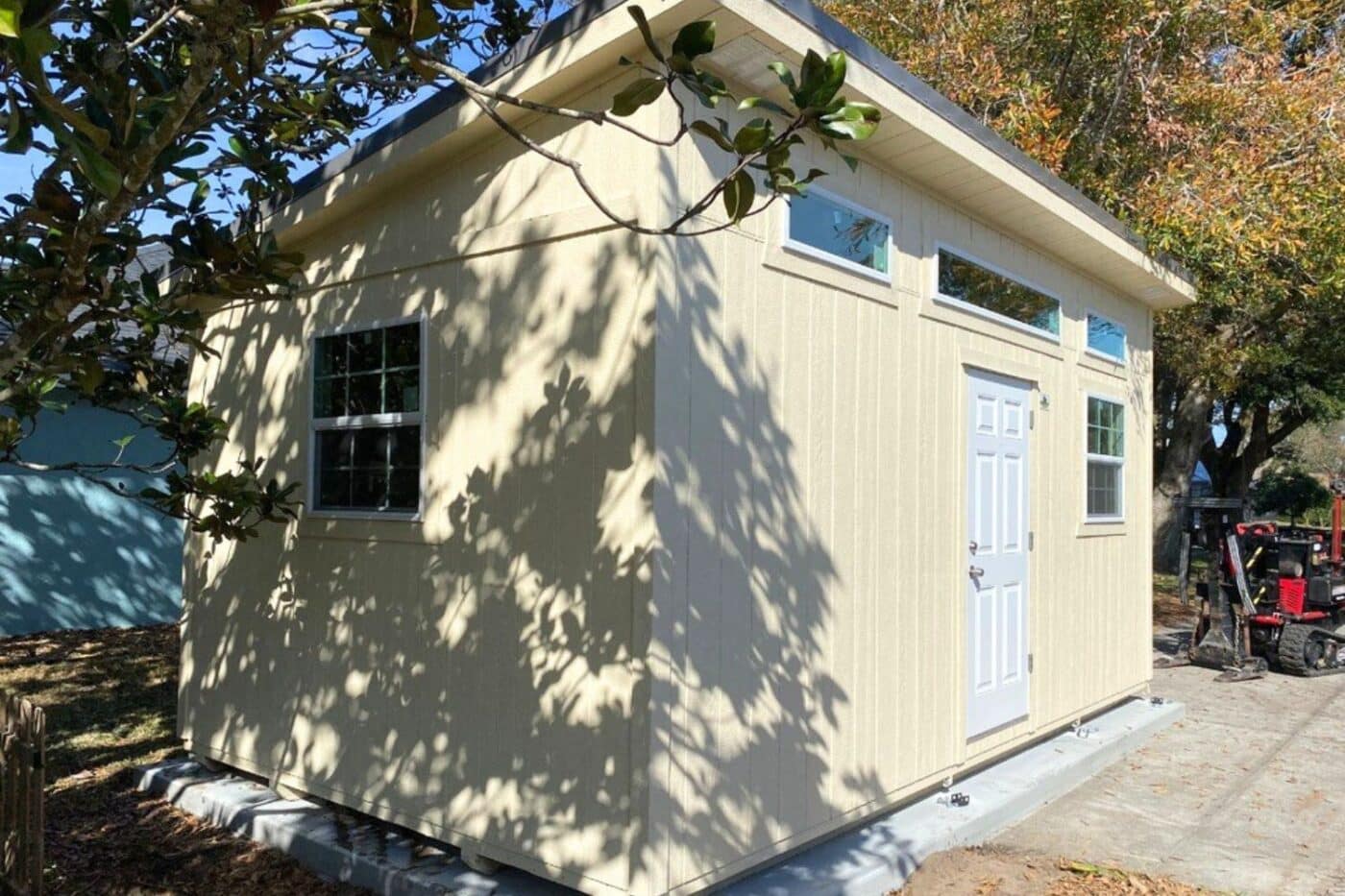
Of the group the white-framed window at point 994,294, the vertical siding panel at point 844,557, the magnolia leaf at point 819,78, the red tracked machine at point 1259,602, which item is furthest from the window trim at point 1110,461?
the magnolia leaf at point 819,78

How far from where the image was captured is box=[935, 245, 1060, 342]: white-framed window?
5535 millimetres

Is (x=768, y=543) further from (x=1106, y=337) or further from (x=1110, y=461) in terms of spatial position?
(x=1106, y=337)

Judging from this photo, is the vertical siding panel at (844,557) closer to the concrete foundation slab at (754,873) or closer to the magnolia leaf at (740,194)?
the concrete foundation slab at (754,873)

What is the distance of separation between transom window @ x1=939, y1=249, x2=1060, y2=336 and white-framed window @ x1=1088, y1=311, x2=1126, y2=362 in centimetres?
75

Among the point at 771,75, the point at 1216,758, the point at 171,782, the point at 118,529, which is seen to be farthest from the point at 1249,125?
the point at 118,529

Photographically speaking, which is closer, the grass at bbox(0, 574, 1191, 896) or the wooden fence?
the wooden fence

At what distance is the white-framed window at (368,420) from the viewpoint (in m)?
Result: 4.75

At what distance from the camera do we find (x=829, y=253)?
15.1 feet

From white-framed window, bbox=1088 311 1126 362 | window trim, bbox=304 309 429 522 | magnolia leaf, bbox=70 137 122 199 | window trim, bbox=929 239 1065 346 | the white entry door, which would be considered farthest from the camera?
white-framed window, bbox=1088 311 1126 362

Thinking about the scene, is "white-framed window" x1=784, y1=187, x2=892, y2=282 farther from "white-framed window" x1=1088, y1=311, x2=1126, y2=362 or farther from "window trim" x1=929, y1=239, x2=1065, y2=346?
"white-framed window" x1=1088, y1=311, x2=1126, y2=362

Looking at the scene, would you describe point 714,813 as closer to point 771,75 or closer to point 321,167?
point 771,75

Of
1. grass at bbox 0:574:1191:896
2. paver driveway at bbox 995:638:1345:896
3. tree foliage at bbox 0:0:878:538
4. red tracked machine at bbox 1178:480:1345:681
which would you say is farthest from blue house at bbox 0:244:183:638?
red tracked machine at bbox 1178:480:1345:681

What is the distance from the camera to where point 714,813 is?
385 centimetres

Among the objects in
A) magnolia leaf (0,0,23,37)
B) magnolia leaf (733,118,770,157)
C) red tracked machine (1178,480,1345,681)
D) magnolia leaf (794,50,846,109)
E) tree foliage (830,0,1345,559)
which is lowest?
red tracked machine (1178,480,1345,681)
